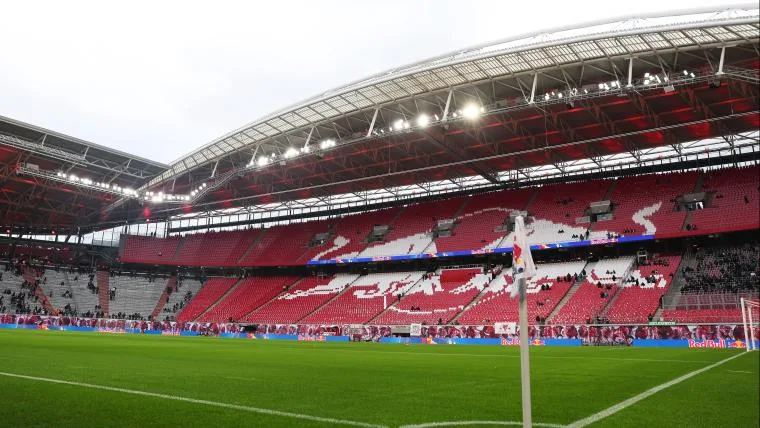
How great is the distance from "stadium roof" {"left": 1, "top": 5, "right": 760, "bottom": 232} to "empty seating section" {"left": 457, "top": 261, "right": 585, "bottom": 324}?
9.06 m

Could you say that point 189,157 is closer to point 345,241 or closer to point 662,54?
point 345,241

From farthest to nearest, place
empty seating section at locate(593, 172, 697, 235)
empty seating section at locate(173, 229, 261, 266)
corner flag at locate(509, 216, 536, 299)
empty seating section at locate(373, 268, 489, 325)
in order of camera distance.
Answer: empty seating section at locate(173, 229, 261, 266), empty seating section at locate(373, 268, 489, 325), empty seating section at locate(593, 172, 697, 235), corner flag at locate(509, 216, 536, 299)

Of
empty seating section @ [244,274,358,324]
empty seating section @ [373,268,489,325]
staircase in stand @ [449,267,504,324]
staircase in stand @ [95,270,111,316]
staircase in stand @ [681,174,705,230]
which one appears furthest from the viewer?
staircase in stand @ [95,270,111,316]

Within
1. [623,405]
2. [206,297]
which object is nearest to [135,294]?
[206,297]

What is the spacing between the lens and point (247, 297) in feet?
198

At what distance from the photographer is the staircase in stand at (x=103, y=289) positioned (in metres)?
62.3

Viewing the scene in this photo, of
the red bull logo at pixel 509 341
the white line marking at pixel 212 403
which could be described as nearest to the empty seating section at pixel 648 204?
the red bull logo at pixel 509 341

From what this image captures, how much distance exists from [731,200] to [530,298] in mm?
15579

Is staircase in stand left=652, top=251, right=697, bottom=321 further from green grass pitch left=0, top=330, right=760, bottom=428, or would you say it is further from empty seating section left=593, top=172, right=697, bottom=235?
green grass pitch left=0, top=330, right=760, bottom=428

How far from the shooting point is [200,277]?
2736 inches

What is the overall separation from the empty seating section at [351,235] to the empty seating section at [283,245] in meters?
2.10

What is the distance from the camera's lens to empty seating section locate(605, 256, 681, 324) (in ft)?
116

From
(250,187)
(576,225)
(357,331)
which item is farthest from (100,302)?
(576,225)

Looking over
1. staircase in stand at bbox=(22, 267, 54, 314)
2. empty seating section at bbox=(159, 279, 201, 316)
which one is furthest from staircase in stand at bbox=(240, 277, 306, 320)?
staircase in stand at bbox=(22, 267, 54, 314)
